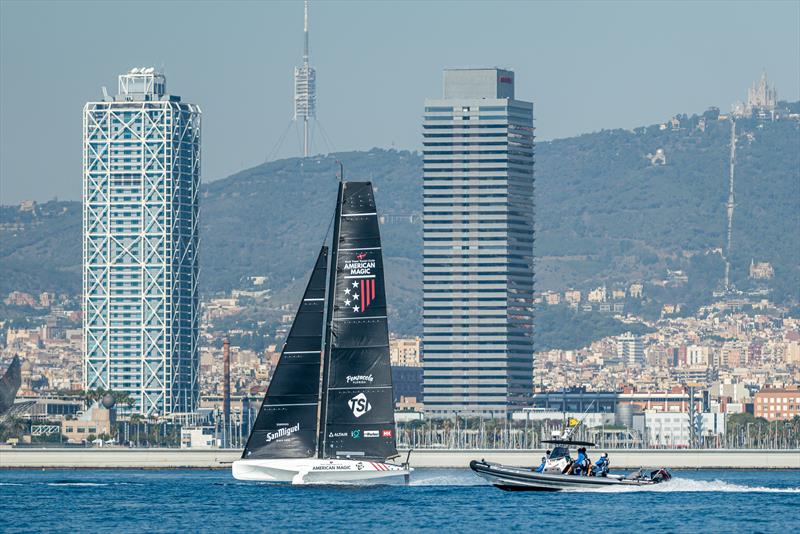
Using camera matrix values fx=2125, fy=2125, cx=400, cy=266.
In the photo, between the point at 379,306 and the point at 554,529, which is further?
the point at 379,306

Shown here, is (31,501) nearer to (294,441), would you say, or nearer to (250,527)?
(294,441)

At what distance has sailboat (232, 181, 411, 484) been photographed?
95.9 meters

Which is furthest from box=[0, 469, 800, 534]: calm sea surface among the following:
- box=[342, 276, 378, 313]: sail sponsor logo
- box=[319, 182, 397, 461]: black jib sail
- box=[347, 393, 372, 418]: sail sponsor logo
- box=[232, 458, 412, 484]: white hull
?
box=[342, 276, 378, 313]: sail sponsor logo

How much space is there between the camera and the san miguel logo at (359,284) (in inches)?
3777

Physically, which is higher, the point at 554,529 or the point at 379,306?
the point at 379,306

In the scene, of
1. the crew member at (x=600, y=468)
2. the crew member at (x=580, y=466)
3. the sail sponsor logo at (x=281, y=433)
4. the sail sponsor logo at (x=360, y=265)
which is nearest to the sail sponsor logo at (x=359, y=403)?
the sail sponsor logo at (x=281, y=433)

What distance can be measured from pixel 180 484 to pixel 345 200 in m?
42.5

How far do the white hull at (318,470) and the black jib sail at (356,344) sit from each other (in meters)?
0.49

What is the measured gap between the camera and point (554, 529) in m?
85.4

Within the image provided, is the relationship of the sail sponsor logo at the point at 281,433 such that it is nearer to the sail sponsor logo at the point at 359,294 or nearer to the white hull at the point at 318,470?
the white hull at the point at 318,470

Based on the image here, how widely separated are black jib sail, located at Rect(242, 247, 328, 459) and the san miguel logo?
148cm

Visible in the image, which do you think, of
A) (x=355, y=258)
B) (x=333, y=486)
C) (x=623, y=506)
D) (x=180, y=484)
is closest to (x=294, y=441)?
(x=333, y=486)

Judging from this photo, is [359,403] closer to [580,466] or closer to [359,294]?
[359,294]

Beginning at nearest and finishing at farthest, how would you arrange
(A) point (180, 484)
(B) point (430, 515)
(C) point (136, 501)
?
(B) point (430, 515)
(C) point (136, 501)
(A) point (180, 484)
